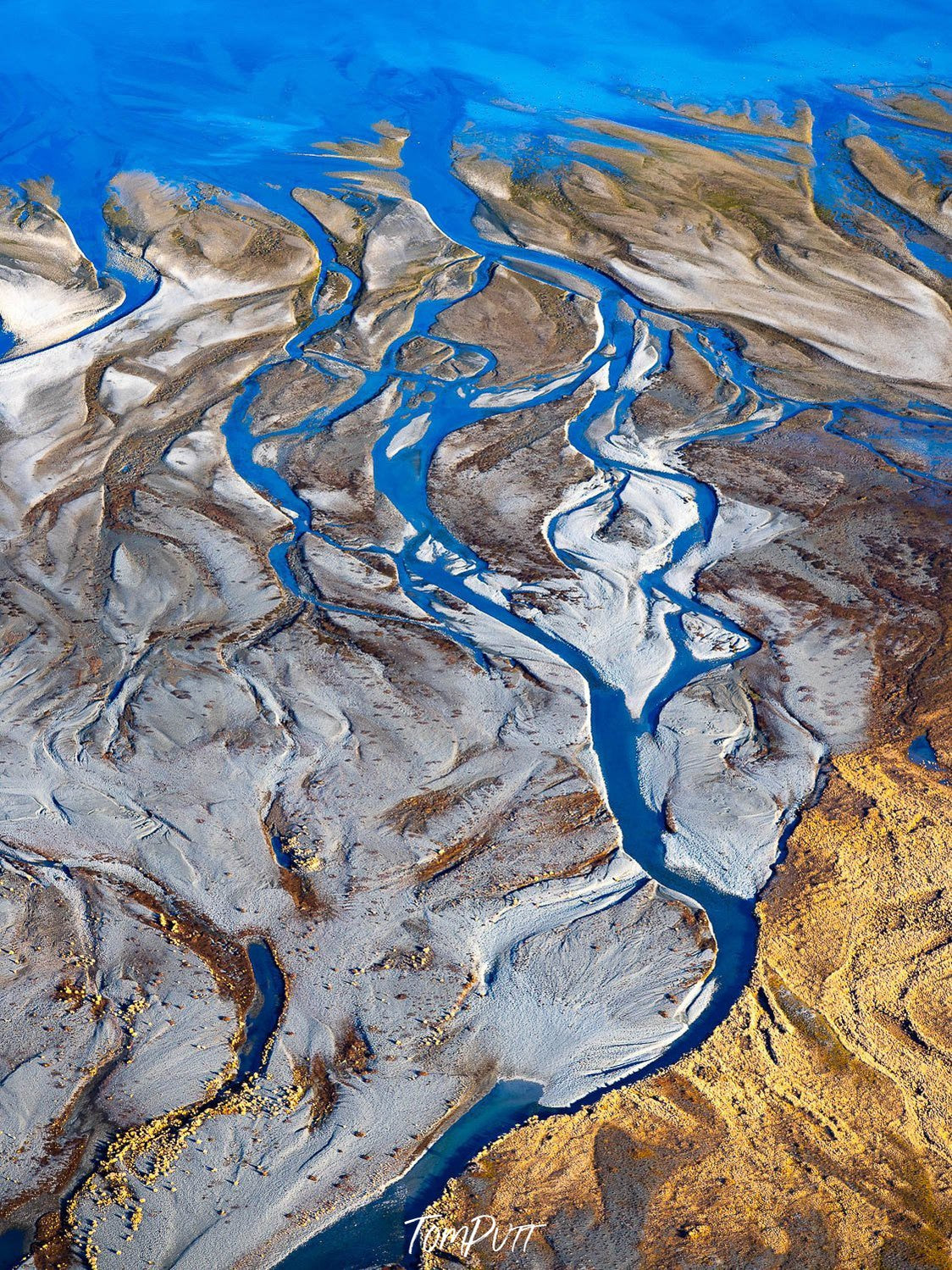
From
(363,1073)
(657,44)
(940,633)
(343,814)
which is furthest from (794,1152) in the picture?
(657,44)

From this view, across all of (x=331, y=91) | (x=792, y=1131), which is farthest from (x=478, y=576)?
(x=331, y=91)

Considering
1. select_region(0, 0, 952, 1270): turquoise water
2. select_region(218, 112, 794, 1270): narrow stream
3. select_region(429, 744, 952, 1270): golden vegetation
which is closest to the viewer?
select_region(429, 744, 952, 1270): golden vegetation

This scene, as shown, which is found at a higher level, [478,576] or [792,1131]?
[478,576]

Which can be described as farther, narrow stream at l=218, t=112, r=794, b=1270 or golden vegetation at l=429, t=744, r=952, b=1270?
narrow stream at l=218, t=112, r=794, b=1270

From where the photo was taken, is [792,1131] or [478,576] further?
[478,576]

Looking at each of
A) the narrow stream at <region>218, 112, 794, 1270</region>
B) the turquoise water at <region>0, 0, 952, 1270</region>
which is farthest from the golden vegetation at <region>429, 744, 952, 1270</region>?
the turquoise water at <region>0, 0, 952, 1270</region>

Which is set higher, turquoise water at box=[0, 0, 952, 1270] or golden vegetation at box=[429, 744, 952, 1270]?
turquoise water at box=[0, 0, 952, 1270]

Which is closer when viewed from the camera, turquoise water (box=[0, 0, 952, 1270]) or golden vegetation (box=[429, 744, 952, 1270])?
golden vegetation (box=[429, 744, 952, 1270])

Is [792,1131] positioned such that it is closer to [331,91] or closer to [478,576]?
[478,576]

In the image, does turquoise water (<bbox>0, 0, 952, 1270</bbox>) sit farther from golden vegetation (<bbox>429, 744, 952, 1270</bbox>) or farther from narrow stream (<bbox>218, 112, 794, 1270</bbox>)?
golden vegetation (<bbox>429, 744, 952, 1270</bbox>)

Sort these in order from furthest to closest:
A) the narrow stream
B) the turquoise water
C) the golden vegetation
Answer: the turquoise water < the narrow stream < the golden vegetation

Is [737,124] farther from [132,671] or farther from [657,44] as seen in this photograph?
[132,671]

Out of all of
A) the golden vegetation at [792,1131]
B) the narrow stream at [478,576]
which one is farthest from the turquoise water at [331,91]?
the golden vegetation at [792,1131]
